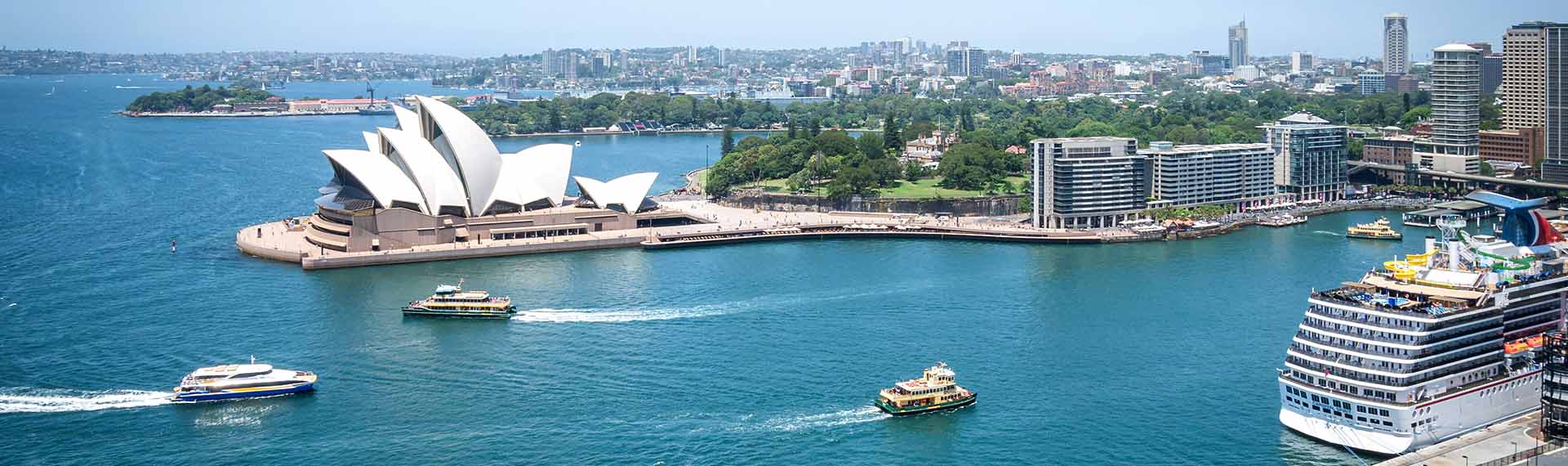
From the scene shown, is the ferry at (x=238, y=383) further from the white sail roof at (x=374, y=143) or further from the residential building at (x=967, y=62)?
the residential building at (x=967, y=62)

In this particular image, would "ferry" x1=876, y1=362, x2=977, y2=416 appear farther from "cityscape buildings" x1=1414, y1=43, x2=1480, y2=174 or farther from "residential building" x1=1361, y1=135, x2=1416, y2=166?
"residential building" x1=1361, y1=135, x2=1416, y2=166

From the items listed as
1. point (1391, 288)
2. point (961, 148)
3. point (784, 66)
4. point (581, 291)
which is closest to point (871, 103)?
point (961, 148)

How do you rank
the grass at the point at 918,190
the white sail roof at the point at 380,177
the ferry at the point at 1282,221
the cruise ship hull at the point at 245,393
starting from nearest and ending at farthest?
the cruise ship hull at the point at 245,393
the white sail roof at the point at 380,177
the ferry at the point at 1282,221
the grass at the point at 918,190

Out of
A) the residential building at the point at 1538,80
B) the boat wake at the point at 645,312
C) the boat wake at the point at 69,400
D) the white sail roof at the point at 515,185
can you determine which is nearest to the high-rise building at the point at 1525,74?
the residential building at the point at 1538,80

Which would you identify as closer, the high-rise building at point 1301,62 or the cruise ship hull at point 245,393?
the cruise ship hull at point 245,393

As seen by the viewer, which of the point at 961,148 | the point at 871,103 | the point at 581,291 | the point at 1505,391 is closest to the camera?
the point at 1505,391

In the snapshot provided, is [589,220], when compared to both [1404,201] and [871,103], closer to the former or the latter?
[1404,201]

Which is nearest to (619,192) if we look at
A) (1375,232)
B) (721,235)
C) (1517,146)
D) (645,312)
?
(721,235)
